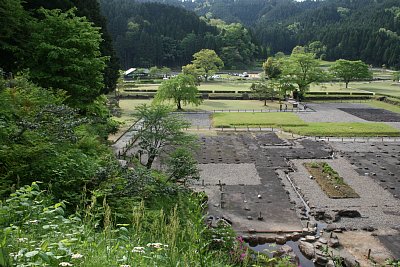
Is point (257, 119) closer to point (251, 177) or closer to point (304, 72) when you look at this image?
point (251, 177)

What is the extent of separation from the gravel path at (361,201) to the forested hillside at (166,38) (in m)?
85.6

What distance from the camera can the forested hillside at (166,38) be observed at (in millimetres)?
104625

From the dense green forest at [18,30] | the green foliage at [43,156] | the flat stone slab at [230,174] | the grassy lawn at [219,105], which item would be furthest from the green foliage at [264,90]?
the green foliage at [43,156]

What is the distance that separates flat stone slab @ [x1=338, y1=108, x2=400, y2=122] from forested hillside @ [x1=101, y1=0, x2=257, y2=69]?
198 feet

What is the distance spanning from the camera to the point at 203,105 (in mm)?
56812

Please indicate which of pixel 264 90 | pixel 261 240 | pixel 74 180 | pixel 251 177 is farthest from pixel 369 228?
pixel 264 90

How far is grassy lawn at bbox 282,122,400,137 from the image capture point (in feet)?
123

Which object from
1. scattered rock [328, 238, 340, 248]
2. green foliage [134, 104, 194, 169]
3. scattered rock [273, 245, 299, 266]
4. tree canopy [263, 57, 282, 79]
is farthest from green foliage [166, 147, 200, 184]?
tree canopy [263, 57, 282, 79]

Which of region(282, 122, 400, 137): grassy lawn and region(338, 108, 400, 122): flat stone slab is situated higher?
region(338, 108, 400, 122): flat stone slab

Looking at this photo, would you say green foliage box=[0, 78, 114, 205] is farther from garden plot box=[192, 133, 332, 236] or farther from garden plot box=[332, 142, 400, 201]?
garden plot box=[332, 142, 400, 201]

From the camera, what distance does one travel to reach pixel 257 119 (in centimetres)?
4491

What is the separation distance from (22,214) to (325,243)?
13.9 metres

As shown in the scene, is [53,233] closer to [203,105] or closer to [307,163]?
[307,163]

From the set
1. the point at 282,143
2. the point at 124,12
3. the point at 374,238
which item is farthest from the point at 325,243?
the point at 124,12
